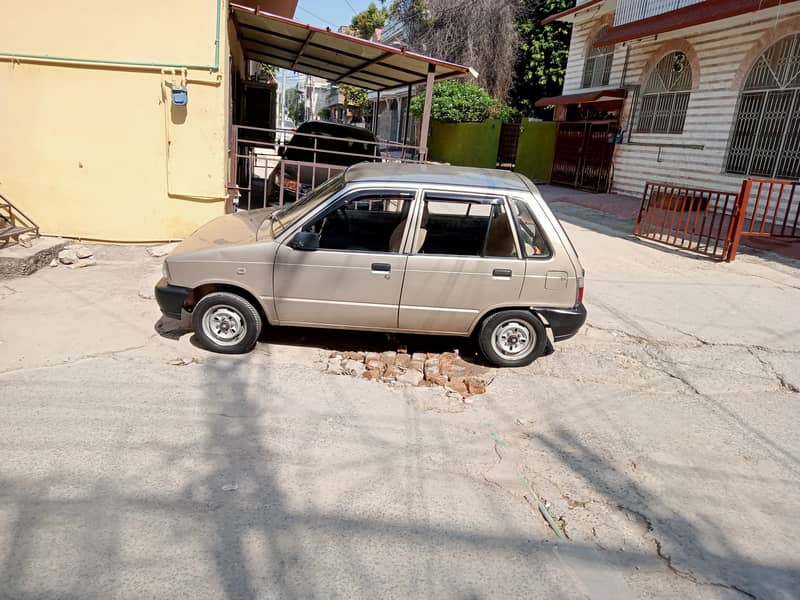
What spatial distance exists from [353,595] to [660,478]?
7.23 feet

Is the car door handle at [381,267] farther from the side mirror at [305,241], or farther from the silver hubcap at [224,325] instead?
the silver hubcap at [224,325]

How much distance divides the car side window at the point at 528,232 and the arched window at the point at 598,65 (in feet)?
54.7

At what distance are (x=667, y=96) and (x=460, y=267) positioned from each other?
14.2m

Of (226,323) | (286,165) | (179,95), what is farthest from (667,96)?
(226,323)

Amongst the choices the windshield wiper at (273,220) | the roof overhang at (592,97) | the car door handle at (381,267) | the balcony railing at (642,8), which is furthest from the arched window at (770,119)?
the windshield wiper at (273,220)

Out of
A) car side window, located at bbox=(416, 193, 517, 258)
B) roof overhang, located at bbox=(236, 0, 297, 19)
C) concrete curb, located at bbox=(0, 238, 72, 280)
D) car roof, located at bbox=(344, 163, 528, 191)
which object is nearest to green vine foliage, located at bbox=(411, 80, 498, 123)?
roof overhang, located at bbox=(236, 0, 297, 19)

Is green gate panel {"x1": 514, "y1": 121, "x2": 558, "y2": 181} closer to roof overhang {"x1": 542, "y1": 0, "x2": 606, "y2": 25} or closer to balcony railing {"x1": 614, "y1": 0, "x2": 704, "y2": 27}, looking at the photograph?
roof overhang {"x1": 542, "y1": 0, "x2": 606, "y2": 25}

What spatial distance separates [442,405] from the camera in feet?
15.0

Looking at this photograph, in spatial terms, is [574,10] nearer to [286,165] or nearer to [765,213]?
[765,213]

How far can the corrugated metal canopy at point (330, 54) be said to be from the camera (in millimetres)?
8953

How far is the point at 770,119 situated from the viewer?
12.8 metres

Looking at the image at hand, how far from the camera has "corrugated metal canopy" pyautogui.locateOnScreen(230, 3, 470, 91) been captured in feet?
29.4

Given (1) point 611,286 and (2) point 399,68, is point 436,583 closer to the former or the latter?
(1) point 611,286

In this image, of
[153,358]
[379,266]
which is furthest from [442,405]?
[153,358]
